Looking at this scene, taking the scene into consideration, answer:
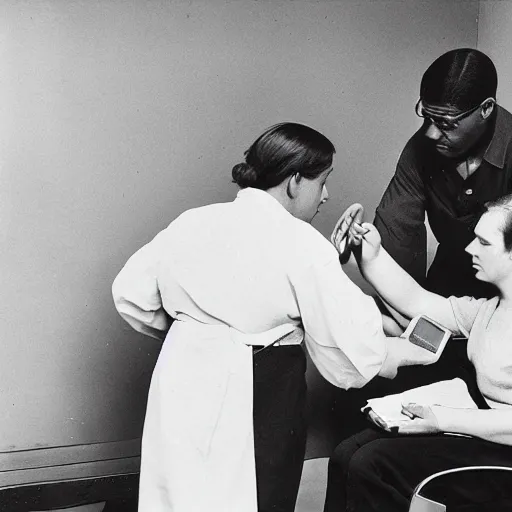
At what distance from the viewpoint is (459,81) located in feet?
7.98

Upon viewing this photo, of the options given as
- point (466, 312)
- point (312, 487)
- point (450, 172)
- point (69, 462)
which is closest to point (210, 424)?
point (466, 312)

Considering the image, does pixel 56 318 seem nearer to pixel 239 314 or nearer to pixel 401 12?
pixel 239 314

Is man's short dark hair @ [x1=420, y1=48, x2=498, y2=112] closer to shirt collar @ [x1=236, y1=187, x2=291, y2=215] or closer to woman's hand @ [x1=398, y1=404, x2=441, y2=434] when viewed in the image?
shirt collar @ [x1=236, y1=187, x2=291, y2=215]

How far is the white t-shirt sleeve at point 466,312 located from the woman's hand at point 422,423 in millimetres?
359

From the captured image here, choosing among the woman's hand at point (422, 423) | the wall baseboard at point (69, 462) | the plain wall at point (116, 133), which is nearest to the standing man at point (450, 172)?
the woman's hand at point (422, 423)

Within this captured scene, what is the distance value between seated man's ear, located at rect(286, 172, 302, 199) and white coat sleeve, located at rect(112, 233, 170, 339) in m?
0.39

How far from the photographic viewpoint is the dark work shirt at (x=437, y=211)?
2.68 metres

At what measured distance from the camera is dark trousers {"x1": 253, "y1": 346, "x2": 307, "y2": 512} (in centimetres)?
231

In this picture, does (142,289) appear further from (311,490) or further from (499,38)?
(499,38)

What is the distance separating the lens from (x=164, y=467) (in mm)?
2291

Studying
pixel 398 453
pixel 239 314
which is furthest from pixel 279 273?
pixel 398 453

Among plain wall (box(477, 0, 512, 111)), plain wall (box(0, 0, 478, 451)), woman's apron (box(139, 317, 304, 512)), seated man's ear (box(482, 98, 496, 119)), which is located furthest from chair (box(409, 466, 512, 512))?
plain wall (box(477, 0, 512, 111))

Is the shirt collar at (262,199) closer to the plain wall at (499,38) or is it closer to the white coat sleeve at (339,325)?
the white coat sleeve at (339,325)

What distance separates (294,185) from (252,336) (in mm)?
418
